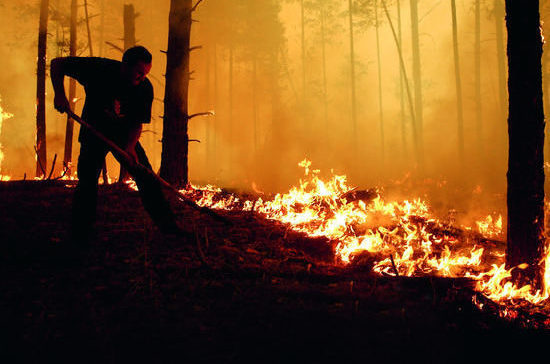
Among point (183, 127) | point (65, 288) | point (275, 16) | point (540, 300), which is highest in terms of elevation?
point (275, 16)

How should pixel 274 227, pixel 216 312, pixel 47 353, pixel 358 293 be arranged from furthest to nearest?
pixel 274 227 → pixel 358 293 → pixel 216 312 → pixel 47 353

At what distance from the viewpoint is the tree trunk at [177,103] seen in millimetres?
7887

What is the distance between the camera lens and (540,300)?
395 cm

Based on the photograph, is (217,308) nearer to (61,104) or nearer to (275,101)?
(61,104)

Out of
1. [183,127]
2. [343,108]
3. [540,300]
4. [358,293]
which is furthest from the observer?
[343,108]

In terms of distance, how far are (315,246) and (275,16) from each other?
33.2 m

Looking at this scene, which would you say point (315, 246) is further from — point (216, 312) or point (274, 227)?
point (216, 312)

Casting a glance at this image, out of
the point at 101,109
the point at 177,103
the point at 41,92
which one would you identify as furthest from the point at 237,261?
the point at 41,92

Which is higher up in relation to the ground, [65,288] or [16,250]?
[16,250]

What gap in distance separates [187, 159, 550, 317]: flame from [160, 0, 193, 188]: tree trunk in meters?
0.81

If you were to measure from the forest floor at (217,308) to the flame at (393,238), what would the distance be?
0.43m

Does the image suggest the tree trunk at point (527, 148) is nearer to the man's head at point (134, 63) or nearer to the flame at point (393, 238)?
the flame at point (393, 238)

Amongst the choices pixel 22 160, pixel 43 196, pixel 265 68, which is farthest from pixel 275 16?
pixel 43 196

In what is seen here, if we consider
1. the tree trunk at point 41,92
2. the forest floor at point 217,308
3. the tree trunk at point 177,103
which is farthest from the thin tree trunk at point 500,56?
the tree trunk at point 41,92
